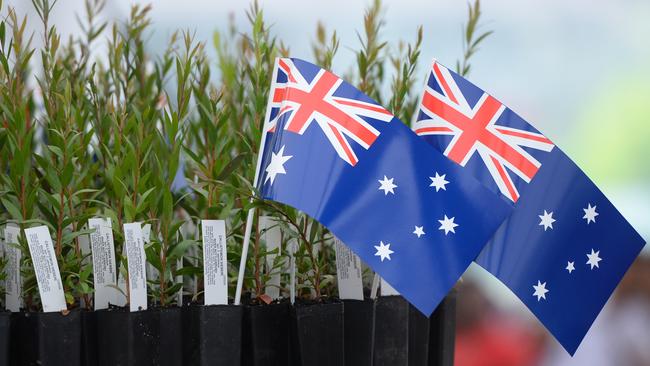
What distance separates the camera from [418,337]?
140 cm

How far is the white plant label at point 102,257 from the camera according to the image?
1.16 m

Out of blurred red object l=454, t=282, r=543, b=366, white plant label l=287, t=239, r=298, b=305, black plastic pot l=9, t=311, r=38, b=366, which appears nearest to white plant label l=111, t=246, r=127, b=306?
black plastic pot l=9, t=311, r=38, b=366

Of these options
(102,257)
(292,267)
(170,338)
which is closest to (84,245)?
(102,257)

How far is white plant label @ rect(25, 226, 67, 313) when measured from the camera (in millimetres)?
1117

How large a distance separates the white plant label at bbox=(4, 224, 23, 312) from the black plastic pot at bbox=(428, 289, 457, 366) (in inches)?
26.8

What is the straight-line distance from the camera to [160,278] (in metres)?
1.20

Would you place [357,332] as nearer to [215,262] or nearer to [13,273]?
[215,262]

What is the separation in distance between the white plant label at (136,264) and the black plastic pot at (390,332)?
38 cm

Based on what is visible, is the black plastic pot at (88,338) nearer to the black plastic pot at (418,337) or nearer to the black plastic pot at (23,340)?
the black plastic pot at (23,340)

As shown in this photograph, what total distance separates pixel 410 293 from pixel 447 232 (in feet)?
0.31

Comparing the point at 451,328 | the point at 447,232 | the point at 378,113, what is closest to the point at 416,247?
the point at 447,232

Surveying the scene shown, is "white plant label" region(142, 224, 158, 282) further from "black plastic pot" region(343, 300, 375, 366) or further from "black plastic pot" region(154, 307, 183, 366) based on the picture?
"black plastic pot" region(343, 300, 375, 366)

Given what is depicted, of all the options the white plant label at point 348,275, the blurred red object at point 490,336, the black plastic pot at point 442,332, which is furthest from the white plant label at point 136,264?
the blurred red object at point 490,336

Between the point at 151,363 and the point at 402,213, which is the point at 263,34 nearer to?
the point at 402,213
